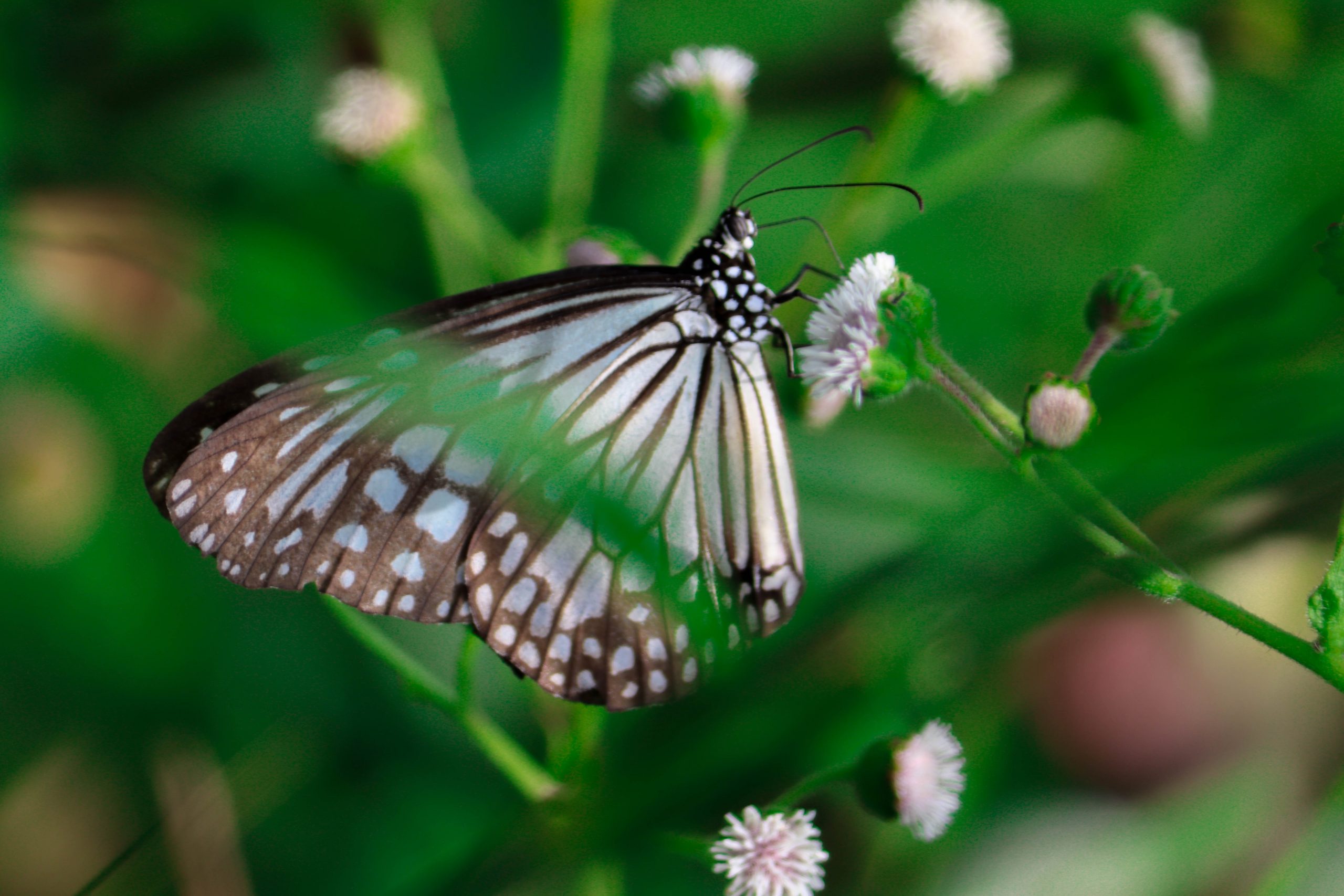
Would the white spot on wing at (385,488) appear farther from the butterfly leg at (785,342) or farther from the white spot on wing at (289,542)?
the butterfly leg at (785,342)

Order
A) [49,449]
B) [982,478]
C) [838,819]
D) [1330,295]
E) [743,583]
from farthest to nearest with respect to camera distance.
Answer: [49,449] < [838,819] < [982,478] < [743,583] < [1330,295]

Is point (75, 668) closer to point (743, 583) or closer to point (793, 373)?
point (743, 583)

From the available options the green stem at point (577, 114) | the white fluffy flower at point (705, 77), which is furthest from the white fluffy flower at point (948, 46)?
the green stem at point (577, 114)

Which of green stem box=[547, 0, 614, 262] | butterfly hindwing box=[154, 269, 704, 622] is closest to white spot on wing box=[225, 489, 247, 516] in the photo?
butterfly hindwing box=[154, 269, 704, 622]

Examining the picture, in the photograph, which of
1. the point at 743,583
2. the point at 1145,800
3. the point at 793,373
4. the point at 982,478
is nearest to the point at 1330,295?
the point at 982,478

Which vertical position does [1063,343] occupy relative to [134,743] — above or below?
below

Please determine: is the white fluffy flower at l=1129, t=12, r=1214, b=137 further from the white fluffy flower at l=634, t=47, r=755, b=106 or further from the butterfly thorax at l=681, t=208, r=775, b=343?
the butterfly thorax at l=681, t=208, r=775, b=343
